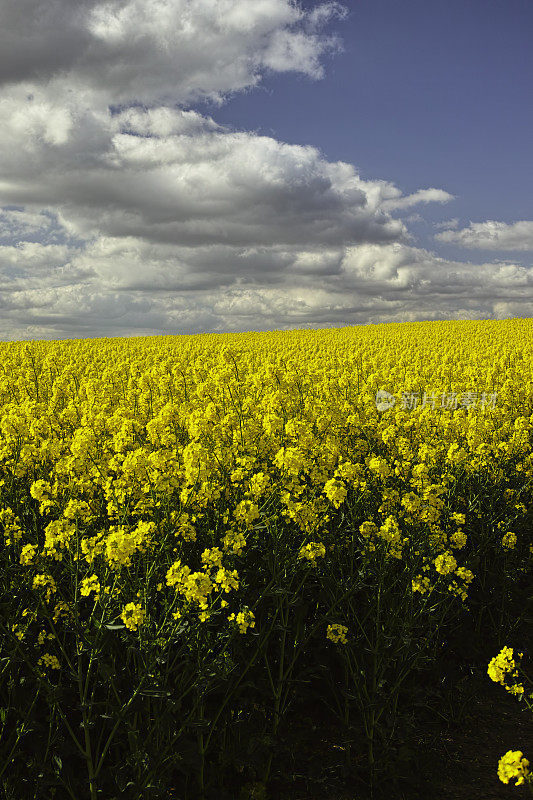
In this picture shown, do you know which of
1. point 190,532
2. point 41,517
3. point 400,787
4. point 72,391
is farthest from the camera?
point 72,391

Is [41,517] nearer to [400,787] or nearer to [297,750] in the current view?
[297,750]

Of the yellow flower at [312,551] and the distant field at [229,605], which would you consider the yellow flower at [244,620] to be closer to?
the distant field at [229,605]

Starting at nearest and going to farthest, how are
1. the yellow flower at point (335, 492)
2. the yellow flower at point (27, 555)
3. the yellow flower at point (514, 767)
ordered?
the yellow flower at point (514, 767) < the yellow flower at point (27, 555) < the yellow flower at point (335, 492)

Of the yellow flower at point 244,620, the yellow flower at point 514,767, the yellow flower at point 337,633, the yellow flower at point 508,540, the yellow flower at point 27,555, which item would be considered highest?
the yellow flower at point 27,555

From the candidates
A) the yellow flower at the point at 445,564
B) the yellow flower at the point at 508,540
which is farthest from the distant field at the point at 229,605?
the yellow flower at the point at 508,540

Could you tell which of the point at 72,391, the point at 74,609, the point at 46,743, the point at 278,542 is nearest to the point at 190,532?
the point at 278,542

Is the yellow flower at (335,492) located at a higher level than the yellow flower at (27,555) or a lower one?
higher

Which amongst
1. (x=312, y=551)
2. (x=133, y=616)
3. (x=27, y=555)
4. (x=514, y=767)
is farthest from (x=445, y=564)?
(x=27, y=555)

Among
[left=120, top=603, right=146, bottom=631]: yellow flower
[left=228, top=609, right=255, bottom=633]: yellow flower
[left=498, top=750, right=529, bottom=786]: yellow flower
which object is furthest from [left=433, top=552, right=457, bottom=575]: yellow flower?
[left=120, top=603, right=146, bottom=631]: yellow flower

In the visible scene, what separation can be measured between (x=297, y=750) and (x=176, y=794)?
2.92 feet

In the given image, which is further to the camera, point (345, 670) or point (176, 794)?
point (345, 670)

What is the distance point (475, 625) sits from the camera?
201 inches

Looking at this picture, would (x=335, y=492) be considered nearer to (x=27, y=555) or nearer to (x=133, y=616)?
(x=133, y=616)

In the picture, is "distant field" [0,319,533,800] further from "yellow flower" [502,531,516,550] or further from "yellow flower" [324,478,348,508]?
"yellow flower" [502,531,516,550]
